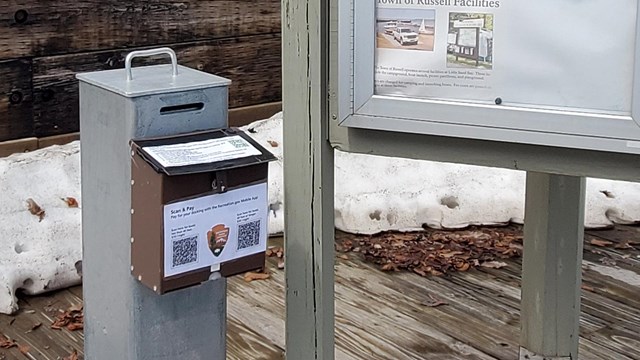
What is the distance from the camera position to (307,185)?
283cm

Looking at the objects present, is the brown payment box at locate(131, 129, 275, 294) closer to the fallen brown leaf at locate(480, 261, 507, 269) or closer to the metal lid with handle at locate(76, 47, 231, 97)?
the metal lid with handle at locate(76, 47, 231, 97)

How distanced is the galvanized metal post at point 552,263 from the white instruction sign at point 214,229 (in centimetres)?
115

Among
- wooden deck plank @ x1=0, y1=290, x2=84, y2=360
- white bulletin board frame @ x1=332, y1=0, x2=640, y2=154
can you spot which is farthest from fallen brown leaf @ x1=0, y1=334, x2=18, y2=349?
white bulletin board frame @ x1=332, y1=0, x2=640, y2=154

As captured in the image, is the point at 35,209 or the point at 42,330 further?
the point at 35,209

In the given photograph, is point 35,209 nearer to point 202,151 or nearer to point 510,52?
point 202,151

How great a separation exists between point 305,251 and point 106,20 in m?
3.56

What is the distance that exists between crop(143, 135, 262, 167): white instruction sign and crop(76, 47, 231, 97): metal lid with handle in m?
0.16

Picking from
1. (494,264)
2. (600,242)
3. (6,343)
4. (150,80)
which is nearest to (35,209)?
(6,343)

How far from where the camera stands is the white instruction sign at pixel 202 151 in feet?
8.48

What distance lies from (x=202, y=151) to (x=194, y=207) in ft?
0.48

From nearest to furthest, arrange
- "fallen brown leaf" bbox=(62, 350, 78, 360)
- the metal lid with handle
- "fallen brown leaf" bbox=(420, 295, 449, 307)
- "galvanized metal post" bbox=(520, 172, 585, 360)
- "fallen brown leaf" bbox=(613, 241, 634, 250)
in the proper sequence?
the metal lid with handle < "galvanized metal post" bbox=(520, 172, 585, 360) < "fallen brown leaf" bbox=(62, 350, 78, 360) < "fallen brown leaf" bbox=(420, 295, 449, 307) < "fallen brown leaf" bbox=(613, 241, 634, 250)

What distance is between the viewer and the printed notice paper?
234 centimetres

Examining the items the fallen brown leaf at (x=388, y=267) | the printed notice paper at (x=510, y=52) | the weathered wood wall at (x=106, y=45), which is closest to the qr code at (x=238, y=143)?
the printed notice paper at (x=510, y=52)

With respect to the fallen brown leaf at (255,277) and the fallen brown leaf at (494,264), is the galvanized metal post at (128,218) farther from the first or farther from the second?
the fallen brown leaf at (494,264)
